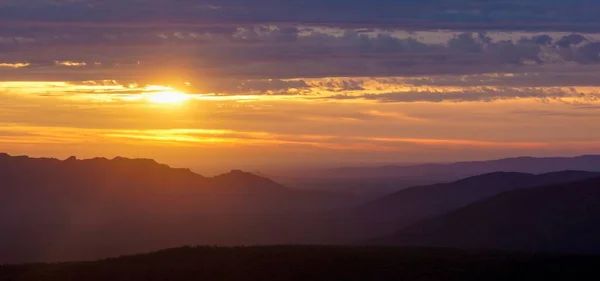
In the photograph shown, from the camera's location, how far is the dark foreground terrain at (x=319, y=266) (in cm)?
4606

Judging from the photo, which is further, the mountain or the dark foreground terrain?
the mountain

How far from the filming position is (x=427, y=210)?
197 m

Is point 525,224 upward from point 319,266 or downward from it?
upward

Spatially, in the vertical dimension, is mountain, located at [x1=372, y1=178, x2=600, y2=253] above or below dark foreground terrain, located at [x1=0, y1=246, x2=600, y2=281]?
above

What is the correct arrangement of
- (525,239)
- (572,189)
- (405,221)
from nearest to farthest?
(525,239) < (572,189) < (405,221)

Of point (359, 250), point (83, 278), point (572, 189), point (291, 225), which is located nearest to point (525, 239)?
point (572, 189)

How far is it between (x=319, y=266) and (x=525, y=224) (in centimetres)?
7025

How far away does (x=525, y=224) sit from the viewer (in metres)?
114

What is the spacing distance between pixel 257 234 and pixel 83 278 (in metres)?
127

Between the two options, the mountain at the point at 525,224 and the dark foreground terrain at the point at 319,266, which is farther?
the mountain at the point at 525,224

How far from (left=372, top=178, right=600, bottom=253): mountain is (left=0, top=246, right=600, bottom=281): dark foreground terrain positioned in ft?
168

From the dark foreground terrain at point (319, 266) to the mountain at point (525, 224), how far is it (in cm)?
5135

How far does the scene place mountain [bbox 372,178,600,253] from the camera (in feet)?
340

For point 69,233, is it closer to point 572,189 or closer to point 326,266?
point 572,189
